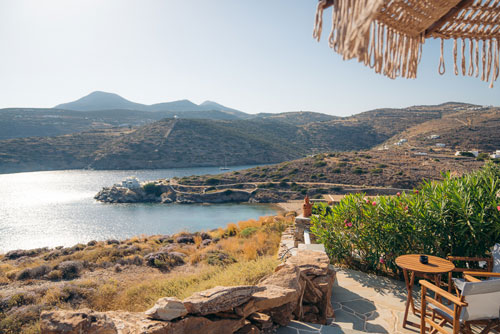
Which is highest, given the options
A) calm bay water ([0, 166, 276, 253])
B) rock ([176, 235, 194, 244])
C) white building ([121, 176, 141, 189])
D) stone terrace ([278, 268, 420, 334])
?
stone terrace ([278, 268, 420, 334])

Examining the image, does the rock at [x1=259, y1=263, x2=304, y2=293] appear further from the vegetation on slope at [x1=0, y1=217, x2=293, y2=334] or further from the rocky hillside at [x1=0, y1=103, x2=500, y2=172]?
the rocky hillside at [x1=0, y1=103, x2=500, y2=172]

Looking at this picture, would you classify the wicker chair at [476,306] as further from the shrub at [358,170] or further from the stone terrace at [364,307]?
the shrub at [358,170]

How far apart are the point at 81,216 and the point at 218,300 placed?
34.2 meters

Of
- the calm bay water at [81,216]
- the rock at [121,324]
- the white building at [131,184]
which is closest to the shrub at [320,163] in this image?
the calm bay water at [81,216]

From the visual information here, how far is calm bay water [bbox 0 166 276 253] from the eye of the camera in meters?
24.4

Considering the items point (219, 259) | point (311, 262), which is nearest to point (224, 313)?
point (311, 262)

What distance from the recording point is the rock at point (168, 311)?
226cm

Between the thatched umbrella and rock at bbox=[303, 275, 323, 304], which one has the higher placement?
the thatched umbrella

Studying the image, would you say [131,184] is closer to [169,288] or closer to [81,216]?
[81,216]

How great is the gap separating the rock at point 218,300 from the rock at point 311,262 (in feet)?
3.37

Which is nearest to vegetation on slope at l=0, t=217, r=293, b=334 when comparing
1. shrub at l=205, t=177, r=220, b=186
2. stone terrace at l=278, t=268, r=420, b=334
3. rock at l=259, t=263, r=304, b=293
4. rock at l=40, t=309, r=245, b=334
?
rock at l=259, t=263, r=304, b=293

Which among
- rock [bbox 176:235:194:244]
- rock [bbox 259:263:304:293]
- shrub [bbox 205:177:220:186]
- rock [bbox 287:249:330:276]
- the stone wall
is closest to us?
the stone wall

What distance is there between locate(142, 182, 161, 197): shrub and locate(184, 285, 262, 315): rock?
39.5 metres

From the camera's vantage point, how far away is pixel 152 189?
39.9 m
